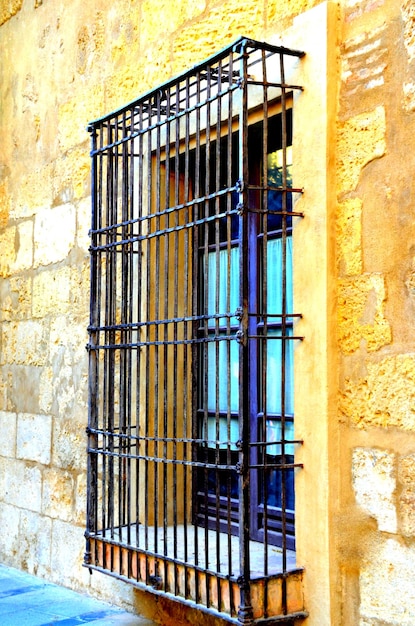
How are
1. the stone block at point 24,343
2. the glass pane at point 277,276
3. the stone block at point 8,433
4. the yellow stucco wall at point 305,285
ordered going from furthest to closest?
1. the stone block at point 8,433
2. the stone block at point 24,343
3. the glass pane at point 277,276
4. the yellow stucco wall at point 305,285

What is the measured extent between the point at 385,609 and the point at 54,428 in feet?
9.04

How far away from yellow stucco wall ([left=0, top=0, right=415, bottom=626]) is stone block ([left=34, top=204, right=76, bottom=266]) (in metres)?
0.01

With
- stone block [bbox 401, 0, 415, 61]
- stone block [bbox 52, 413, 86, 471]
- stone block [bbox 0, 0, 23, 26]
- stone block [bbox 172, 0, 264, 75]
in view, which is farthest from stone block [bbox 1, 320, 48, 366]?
stone block [bbox 401, 0, 415, 61]

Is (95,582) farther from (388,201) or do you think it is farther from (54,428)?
(388,201)

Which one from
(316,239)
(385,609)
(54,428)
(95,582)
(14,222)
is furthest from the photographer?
(14,222)

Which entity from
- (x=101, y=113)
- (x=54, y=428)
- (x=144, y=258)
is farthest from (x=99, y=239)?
(x=54, y=428)

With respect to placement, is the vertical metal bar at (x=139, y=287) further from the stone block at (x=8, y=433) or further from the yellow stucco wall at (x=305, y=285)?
the stone block at (x=8, y=433)

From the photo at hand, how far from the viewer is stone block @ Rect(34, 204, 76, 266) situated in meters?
5.16

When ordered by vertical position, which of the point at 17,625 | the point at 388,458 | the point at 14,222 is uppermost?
the point at 14,222

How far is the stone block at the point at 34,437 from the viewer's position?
5.28m

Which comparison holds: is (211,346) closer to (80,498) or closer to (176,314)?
(176,314)

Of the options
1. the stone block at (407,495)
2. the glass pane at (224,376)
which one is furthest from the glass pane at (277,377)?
the stone block at (407,495)

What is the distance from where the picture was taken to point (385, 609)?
291 centimetres

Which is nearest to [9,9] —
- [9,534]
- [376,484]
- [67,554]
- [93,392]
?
[93,392]
